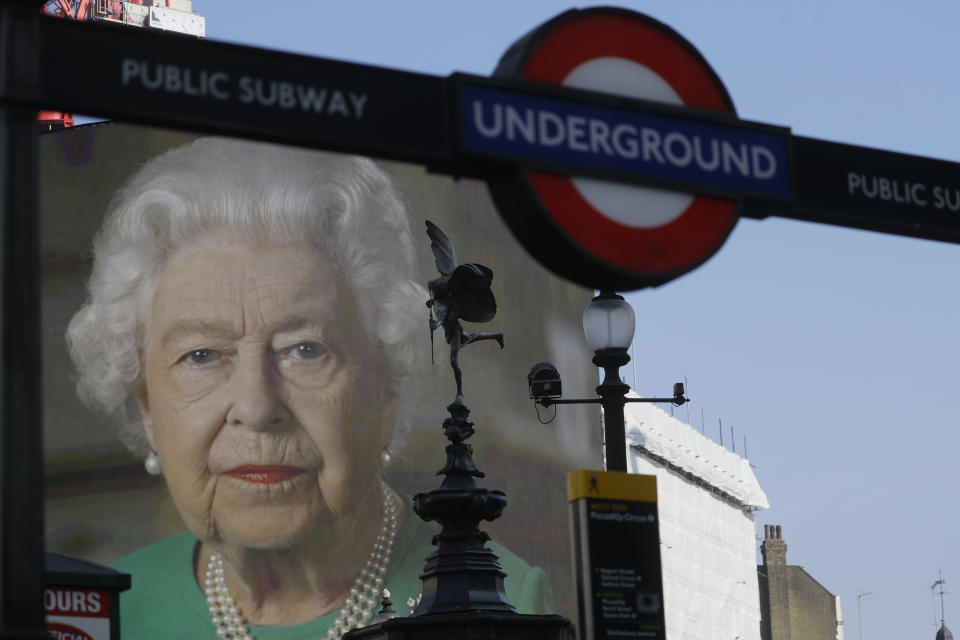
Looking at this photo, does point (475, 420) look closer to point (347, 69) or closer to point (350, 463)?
Answer: point (350, 463)

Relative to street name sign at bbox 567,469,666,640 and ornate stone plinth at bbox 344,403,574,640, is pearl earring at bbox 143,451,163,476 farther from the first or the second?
street name sign at bbox 567,469,666,640

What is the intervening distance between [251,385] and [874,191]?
42415mm

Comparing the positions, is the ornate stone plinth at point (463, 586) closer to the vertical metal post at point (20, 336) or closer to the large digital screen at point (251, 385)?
the vertical metal post at point (20, 336)

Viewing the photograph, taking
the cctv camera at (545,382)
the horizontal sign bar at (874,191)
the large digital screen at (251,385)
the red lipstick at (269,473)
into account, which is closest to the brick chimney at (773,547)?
the large digital screen at (251,385)

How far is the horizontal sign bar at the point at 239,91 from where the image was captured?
4.08m

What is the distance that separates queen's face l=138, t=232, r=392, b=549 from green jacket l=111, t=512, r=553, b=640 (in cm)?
111

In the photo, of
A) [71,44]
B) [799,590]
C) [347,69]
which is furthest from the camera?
[799,590]

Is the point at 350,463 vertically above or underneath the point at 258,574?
above

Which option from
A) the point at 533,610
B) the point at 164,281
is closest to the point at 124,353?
the point at 164,281

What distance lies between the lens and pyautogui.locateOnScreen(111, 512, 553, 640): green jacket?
153ft

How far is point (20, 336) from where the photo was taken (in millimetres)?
3951

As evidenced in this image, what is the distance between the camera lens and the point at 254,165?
1950 inches

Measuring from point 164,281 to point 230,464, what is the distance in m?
5.56

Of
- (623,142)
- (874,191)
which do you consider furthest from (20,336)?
(874,191)
